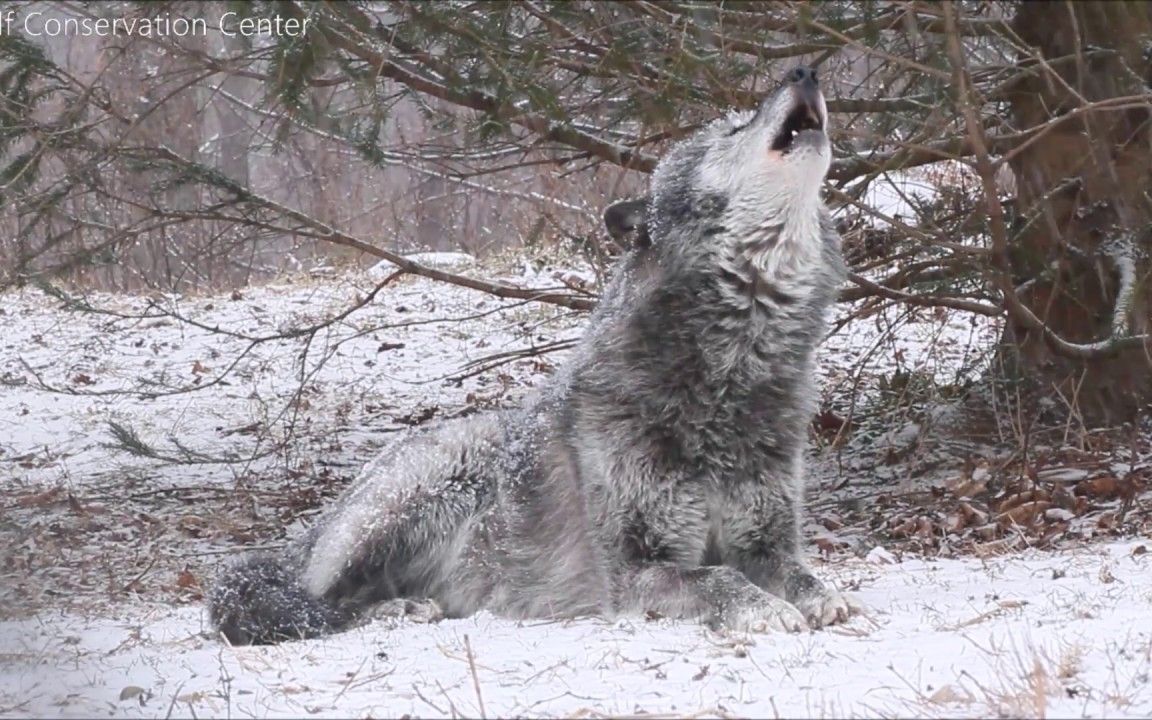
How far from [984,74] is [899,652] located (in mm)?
4421

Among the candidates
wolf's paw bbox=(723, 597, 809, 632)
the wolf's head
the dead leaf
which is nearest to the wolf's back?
the dead leaf

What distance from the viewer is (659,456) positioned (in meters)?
4.90

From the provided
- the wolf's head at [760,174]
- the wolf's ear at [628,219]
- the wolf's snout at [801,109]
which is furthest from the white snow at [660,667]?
the wolf's snout at [801,109]

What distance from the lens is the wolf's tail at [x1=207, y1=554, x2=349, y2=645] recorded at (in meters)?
4.86

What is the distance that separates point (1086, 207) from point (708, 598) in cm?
430

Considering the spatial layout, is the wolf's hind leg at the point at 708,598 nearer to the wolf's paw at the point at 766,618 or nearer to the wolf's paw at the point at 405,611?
the wolf's paw at the point at 766,618

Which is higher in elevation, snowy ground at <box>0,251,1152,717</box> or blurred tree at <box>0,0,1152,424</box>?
blurred tree at <box>0,0,1152,424</box>

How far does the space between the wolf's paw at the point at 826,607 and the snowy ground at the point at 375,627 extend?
3.9 inches

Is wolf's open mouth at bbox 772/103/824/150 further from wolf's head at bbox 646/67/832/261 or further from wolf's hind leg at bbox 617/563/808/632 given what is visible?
wolf's hind leg at bbox 617/563/808/632

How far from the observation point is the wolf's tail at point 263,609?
486cm

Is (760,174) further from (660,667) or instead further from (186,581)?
(186,581)

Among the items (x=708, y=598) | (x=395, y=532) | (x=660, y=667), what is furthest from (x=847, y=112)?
(x=660, y=667)

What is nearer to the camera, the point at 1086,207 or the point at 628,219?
the point at 628,219

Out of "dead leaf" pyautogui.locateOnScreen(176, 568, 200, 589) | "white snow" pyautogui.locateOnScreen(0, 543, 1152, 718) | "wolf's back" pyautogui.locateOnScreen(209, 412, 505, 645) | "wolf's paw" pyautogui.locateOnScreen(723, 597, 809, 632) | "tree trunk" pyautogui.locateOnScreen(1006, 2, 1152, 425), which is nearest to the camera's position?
"white snow" pyautogui.locateOnScreen(0, 543, 1152, 718)
